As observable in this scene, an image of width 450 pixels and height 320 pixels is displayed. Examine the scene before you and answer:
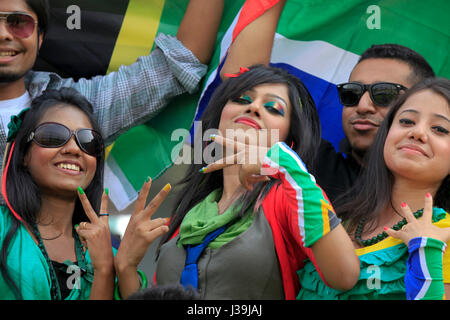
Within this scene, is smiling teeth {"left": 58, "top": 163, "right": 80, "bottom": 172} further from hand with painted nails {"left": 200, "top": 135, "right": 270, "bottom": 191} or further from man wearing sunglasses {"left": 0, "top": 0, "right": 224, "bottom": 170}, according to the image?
hand with painted nails {"left": 200, "top": 135, "right": 270, "bottom": 191}

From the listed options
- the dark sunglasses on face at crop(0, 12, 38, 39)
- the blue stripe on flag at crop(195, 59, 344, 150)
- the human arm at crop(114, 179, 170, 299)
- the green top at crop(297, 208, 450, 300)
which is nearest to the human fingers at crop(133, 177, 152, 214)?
the human arm at crop(114, 179, 170, 299)

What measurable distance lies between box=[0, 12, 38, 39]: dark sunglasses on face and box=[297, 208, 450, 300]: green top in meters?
1.63

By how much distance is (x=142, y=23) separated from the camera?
3.32 m

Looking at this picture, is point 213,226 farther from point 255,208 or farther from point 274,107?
point 274,107

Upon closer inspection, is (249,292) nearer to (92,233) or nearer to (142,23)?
(92,233)

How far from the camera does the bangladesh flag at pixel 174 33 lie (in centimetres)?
319

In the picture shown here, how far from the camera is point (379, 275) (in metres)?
2.03

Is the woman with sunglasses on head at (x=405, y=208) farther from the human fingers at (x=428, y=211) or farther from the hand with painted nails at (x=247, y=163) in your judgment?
the hand with painted nails at (x=247, y=163)

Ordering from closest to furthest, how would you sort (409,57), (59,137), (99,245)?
1. (99,245)
2. (59,137)
3. (409,57)

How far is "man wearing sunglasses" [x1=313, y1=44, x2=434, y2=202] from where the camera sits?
2.66 m

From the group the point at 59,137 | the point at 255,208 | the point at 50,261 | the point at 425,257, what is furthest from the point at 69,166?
the point at 425,257

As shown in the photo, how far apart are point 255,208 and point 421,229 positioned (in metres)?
0.54
